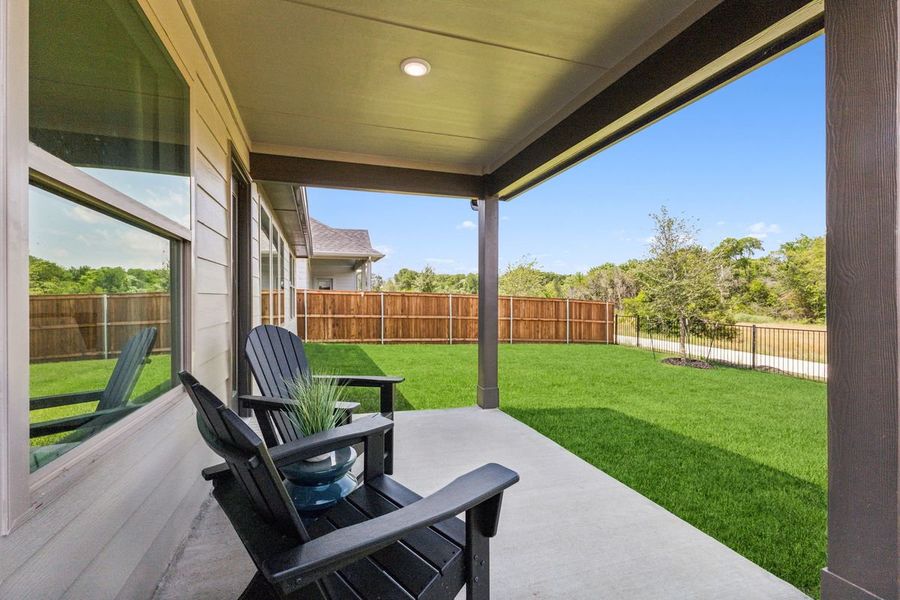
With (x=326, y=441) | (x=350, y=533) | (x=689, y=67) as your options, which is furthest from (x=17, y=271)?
(x=689, y=67)

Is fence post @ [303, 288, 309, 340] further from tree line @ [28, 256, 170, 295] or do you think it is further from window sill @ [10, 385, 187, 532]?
window sill @ [10, 385, 187, 532]

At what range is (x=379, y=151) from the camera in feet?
13.5

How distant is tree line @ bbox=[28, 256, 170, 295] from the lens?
1.00m

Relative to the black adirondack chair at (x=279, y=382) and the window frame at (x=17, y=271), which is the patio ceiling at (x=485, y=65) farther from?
the black adirondack chair at (x=279, y=382)

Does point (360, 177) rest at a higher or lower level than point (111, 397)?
higher

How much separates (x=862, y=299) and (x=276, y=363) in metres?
2.92

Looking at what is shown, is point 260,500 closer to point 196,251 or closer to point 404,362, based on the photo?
point 196,251

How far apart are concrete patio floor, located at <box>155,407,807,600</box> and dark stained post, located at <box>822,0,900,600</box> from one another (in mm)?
510

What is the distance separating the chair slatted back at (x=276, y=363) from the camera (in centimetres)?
245

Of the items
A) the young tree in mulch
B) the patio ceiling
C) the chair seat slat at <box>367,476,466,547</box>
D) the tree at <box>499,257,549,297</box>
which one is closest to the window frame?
the chair seat slat at <box>367,476,466,547</box>

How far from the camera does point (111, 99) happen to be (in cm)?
137

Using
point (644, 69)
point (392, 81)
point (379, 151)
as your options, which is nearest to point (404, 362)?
point (379, 151)

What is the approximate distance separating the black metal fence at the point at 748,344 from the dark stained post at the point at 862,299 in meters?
7.84

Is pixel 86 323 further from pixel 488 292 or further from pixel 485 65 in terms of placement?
pixel 488 292
